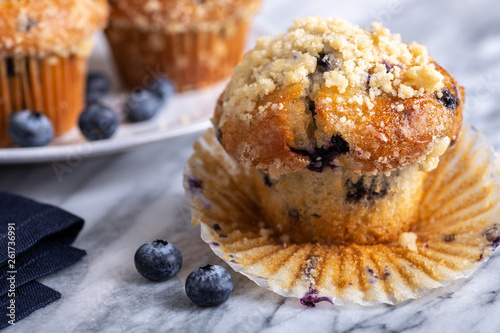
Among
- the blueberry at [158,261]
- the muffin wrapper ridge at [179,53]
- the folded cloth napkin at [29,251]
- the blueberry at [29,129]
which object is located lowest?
the folded cloth napkin at [29,251]

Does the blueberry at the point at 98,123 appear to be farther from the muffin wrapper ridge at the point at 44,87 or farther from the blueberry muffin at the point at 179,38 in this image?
the blueberry muffin at the point at 179,38

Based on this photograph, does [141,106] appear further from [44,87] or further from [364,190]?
[364,190]

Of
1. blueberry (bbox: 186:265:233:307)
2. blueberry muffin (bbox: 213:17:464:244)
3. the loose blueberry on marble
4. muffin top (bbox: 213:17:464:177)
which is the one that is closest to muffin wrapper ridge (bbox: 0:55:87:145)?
blueberry muffin (bbox: 213:17:464:244)

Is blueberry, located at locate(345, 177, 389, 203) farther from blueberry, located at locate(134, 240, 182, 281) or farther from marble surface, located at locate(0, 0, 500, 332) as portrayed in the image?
blueberry, located at locate(134, 240, 182, 281)

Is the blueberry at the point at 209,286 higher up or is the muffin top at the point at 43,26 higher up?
the muffin top at the point at 43,26

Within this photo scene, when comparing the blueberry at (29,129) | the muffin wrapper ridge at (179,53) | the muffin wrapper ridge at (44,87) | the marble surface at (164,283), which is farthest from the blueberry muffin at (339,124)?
the muffin wrapper ridge at (179,53)

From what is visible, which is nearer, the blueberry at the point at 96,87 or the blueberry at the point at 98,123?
the blueberry at the point at 98,123

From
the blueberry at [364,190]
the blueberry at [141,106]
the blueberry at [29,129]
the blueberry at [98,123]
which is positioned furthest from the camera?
the blueberry at [141,106]

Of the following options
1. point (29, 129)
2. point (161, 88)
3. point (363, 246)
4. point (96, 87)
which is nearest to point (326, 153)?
point (363, 246)
